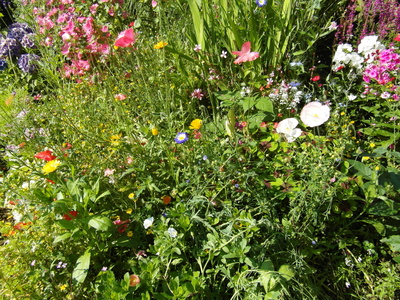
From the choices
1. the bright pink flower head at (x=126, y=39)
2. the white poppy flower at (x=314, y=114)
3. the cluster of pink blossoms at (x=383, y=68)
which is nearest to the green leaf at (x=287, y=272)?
the white poppy flower at (x=314, y=114)

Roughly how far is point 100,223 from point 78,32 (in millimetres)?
1939

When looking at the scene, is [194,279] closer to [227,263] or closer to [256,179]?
[227,263]

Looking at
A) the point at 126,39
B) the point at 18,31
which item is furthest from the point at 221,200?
the point at 18,31

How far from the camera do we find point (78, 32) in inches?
103

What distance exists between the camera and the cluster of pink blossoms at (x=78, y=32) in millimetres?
2447

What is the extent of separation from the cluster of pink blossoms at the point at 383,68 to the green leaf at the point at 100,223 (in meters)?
1.83

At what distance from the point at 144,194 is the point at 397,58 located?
1.83 metres

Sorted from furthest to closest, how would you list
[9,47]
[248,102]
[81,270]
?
1. [9,47]
2. [248,102]
3. [81,270]

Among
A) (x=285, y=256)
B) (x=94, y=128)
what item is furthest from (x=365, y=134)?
(x=94, y=128)

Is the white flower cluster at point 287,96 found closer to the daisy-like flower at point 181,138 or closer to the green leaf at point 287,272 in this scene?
the daisy-like flower at point 181,138

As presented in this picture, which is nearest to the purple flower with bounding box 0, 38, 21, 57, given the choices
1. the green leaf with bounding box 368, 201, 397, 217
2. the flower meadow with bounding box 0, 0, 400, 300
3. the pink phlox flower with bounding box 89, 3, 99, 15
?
the pink phlox flower with bounding box 89, 3, 99, 15

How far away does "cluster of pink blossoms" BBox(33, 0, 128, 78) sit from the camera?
2.45m

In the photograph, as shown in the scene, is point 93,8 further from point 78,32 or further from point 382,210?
point 382,210

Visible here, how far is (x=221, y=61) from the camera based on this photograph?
241 centimetres
